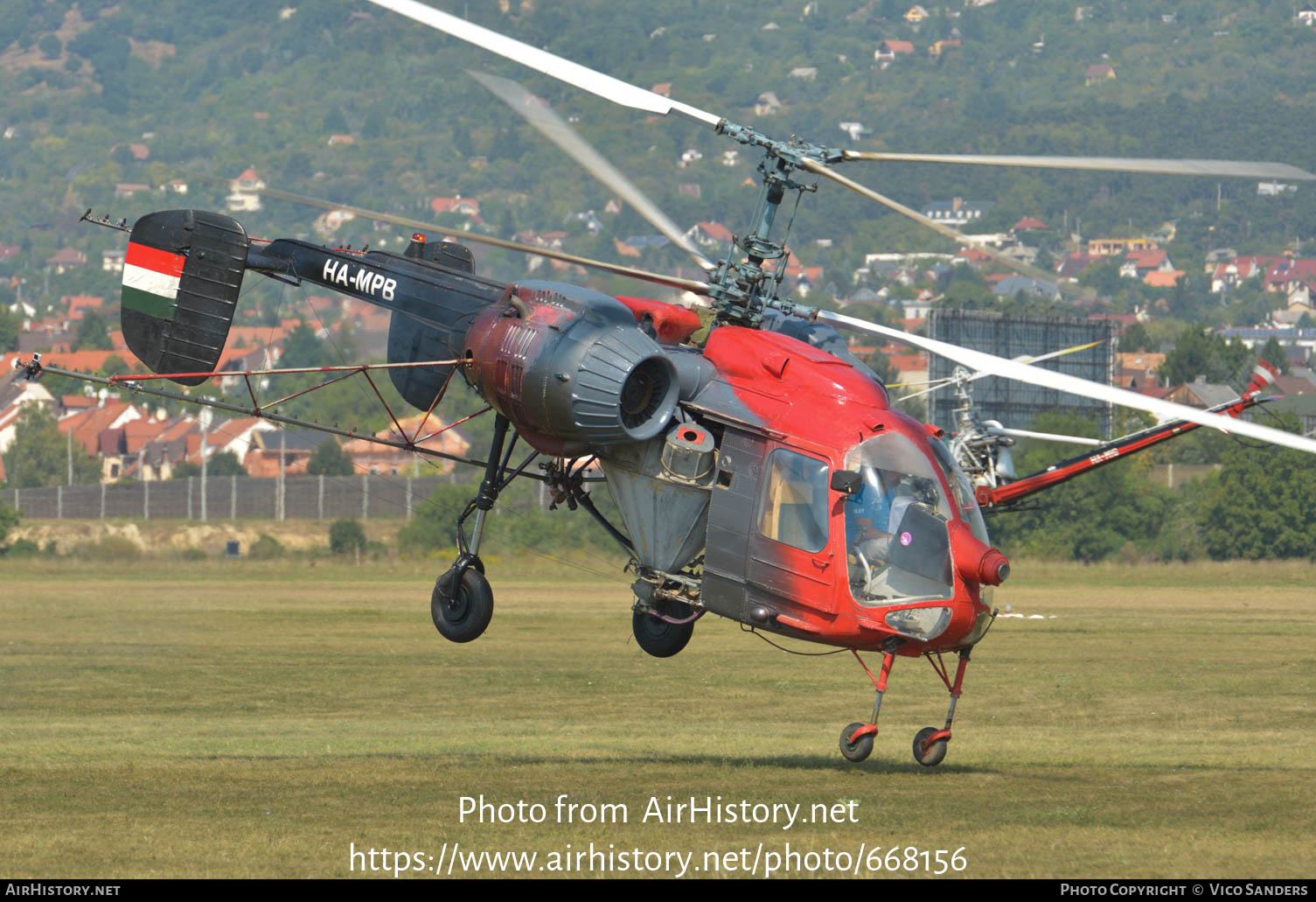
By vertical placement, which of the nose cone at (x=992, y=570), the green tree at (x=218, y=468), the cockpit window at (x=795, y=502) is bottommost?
the green tree at (x=218, y=468)

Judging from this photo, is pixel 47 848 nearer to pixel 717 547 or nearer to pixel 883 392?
pixel 717 547

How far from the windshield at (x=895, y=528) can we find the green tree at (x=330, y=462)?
78624 millimetres

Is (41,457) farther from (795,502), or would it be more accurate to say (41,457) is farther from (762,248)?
(795,502)

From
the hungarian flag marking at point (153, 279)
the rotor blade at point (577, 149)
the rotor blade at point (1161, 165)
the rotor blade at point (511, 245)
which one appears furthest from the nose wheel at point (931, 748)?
the hungarian flag marking at point (153, 279)

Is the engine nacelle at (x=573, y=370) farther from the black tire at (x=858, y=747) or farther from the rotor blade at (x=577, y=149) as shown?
the black tire at (x=858, y=747)

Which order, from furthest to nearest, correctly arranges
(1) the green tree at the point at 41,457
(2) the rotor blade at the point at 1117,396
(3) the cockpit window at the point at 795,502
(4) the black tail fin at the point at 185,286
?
1. (1) the green tree at the point at 41,457
2. (4) the black tail fin at the point at 185,286
3. (3) the cockpit window at the point at 795,502
4. (2) the rotor blade at the point at 1117,396

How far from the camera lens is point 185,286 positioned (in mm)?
25359

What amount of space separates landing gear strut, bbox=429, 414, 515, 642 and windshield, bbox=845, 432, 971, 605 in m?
4.90

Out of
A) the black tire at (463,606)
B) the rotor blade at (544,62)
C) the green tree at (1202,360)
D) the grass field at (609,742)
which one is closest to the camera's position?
the grass field at (609,742)

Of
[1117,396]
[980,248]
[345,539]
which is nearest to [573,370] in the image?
[980,248]

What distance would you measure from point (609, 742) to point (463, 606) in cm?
484

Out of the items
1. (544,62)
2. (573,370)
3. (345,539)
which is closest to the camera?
(544,62)

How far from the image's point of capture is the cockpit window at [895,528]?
784 inches
